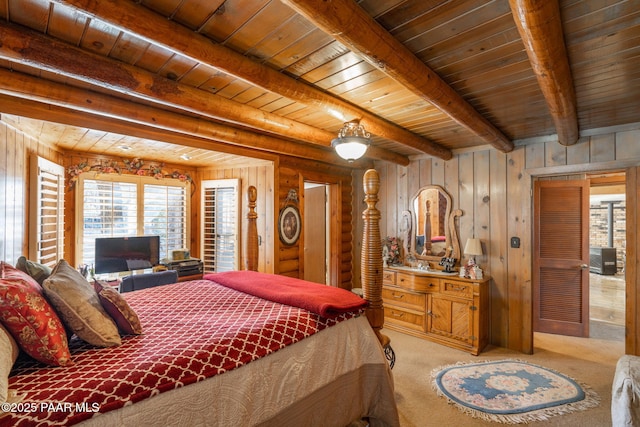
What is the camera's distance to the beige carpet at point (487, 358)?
2349 mm

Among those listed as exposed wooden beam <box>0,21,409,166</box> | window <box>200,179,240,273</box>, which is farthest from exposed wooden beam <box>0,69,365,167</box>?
window <box>200,179,240,273</box>

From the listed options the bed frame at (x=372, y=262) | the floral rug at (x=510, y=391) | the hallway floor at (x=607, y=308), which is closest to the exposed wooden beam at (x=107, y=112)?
the bed frame at (x=372, y=262)

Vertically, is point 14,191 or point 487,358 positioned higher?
point 14,191

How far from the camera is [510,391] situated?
270 centimetres

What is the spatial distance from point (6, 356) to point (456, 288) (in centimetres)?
381

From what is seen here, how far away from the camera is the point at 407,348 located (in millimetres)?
3623

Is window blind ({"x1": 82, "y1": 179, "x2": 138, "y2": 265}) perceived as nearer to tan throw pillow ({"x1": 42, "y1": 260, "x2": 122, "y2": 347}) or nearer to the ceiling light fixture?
tan throw pillow ({"x1": 42, "y1": 260, "x2": 122, "y2": 347})

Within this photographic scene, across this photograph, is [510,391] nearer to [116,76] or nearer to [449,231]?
[449,231]

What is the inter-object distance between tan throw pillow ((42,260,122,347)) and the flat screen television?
2.53 metres

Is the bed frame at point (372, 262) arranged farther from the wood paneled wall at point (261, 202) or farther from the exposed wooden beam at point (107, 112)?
the wood paneled wall at point (261, 202)

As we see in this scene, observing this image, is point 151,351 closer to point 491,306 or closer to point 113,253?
point 113,253

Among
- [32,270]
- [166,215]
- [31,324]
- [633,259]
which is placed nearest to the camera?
[31,324]

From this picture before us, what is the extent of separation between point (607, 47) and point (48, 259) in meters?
4.85

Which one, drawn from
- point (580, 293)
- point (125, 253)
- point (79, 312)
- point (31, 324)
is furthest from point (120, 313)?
point (580, 293)
